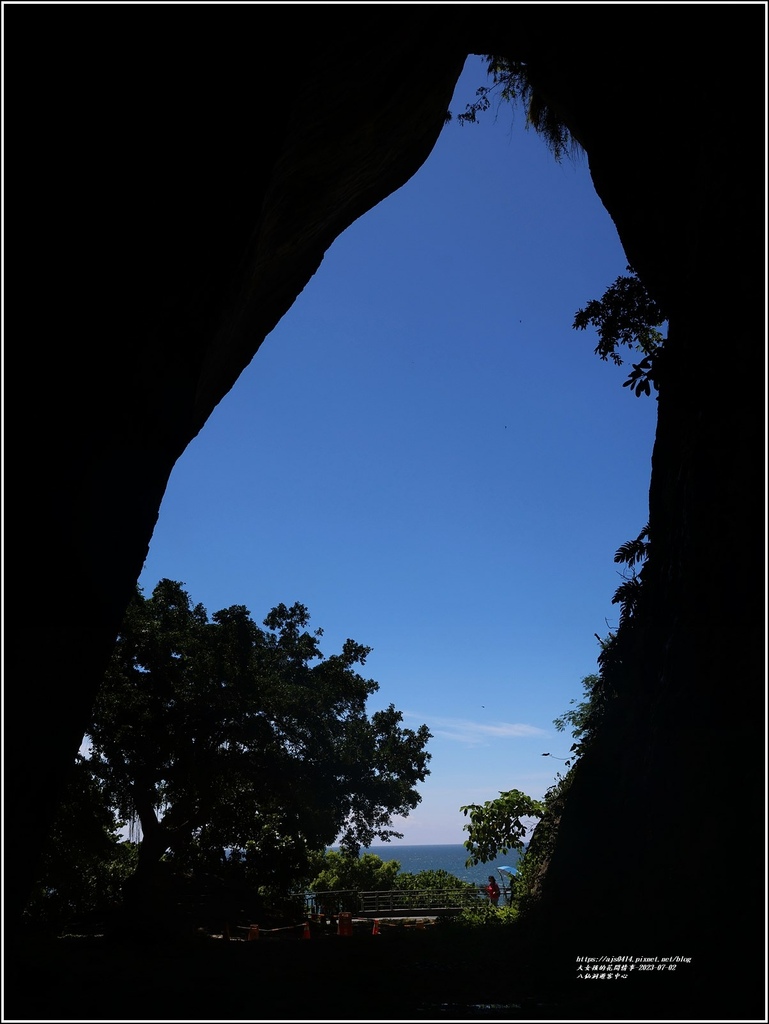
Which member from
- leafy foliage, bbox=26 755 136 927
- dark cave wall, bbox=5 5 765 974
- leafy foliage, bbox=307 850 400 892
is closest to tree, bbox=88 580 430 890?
leafy foliage, bbox=26 755 136 927

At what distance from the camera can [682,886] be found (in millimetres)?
5637

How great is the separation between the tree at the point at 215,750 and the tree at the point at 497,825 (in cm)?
780

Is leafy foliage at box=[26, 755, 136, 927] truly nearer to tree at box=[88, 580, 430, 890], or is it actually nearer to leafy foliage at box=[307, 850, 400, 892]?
tree at box=[88, 580, 430, 890]

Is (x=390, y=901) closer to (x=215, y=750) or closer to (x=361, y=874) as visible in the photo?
(x=361, y=874)

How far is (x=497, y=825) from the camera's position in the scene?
12.2 meters

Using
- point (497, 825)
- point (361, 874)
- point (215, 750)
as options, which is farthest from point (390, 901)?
point (497, 825)

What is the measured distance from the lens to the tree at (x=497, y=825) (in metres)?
11.9

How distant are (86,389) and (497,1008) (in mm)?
6491

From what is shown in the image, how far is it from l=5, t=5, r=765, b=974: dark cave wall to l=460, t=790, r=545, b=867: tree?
9.73 feet

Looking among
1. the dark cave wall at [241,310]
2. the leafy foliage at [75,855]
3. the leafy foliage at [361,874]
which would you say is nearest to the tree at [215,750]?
the leafy foliage at [75,855]

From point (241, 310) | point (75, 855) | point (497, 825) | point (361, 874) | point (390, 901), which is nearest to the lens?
point (241, 310)

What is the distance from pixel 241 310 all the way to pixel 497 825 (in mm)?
10479

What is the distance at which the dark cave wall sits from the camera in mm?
4988

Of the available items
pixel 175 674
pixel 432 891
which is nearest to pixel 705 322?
pixel 175 674
